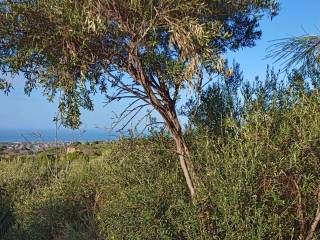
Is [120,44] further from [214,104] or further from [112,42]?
[214,104]

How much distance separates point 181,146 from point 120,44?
1.59 m

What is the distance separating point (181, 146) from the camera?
7195mm

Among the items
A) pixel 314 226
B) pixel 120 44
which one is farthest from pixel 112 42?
pixel 314 226

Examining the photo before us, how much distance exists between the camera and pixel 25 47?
6367 millimetres

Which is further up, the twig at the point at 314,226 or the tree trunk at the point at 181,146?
the tree trunk at the point at 181,146

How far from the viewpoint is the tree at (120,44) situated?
18.7 ft

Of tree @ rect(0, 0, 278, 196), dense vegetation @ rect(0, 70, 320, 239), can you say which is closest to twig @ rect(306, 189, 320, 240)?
dense vegetation @ rect(0, 70, 320, 239)

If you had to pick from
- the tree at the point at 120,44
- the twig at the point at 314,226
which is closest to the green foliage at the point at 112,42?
the tree at the point at 120,44

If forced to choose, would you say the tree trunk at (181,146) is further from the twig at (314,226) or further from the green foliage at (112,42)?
the twig at (314,226)

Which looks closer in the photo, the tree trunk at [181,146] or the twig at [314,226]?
the twig at [314,226]

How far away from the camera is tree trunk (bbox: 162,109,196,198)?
23.0ft

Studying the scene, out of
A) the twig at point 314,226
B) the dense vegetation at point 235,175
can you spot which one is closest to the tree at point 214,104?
the dense vegetation at point 235,175


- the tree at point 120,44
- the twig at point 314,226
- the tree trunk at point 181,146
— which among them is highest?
the tree at point 120,44

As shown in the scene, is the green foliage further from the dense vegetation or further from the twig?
the twig
